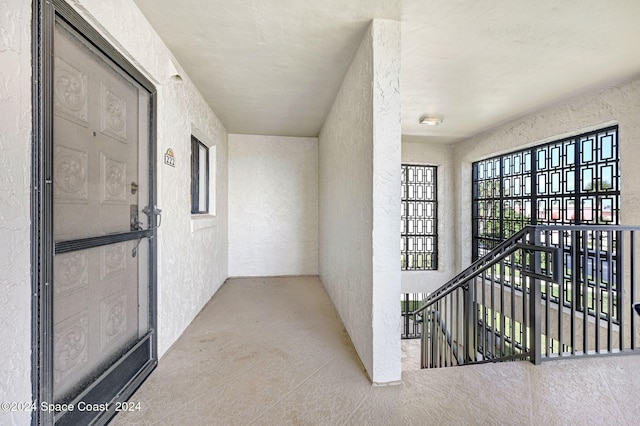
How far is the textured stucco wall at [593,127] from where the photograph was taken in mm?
2680

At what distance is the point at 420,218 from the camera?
227 inches

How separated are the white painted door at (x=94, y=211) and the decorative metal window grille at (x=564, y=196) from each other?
3.07 meters

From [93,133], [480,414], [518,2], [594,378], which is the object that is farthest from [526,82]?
[93,133]

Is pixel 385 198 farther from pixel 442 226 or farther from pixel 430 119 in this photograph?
pixel 442 226

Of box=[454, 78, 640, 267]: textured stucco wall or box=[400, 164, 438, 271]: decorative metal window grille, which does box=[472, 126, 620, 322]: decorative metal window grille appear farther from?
box=[400, 164, 438, 271]: decorative metal window grille

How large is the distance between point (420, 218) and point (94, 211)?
5572 millimetres

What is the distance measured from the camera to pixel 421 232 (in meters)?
5.77

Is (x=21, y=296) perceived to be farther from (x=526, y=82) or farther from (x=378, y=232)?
(x=526, y=82)

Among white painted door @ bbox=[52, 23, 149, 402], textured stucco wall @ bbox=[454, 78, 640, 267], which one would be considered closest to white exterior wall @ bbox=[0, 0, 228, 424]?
white painted door @ bbox=[52, 23, 149, 402]

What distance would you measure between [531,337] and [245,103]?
12.1 ft

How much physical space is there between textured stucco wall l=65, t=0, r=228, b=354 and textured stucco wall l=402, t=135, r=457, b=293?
420 centimetres

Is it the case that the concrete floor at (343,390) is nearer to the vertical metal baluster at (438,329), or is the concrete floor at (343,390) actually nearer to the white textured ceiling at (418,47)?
the vertical metal baluster at (438,329)

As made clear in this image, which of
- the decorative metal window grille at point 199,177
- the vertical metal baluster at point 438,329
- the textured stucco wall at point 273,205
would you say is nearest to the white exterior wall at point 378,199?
the vertical metal baluster at point 438,329

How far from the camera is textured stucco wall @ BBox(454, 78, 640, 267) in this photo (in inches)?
105
